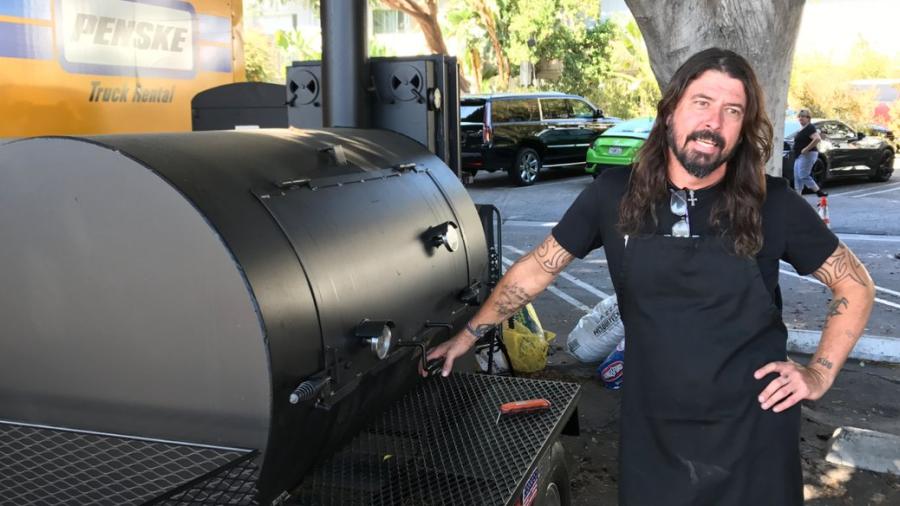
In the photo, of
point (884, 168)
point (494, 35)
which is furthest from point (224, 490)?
point (494, 35)

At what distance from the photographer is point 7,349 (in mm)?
2041

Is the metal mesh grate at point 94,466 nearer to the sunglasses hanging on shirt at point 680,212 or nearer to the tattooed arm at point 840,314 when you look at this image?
the sunglasses hanging on shirt at point 680,212

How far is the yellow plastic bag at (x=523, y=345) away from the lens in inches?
217

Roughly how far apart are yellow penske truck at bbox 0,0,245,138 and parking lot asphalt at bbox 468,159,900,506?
104 inches

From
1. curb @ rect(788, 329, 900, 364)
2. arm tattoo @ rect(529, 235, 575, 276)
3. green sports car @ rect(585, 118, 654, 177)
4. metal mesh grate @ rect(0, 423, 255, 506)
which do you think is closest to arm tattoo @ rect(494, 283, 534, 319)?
arm tattoo @ rect(529, 235, 575, 276)

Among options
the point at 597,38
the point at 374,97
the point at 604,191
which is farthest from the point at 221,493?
the point at 597,38

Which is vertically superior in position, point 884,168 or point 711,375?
point 711,375

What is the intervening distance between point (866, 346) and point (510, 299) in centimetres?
452

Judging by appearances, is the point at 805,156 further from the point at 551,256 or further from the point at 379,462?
the point at 379,462

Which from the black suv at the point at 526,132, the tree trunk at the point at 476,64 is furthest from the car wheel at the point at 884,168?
the tree trunk at the point at 476,64

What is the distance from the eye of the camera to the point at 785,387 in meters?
2.23

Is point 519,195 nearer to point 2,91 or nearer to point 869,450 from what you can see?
point 869,450

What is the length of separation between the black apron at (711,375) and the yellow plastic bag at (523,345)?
10.3ft

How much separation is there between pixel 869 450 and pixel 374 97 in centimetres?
319
